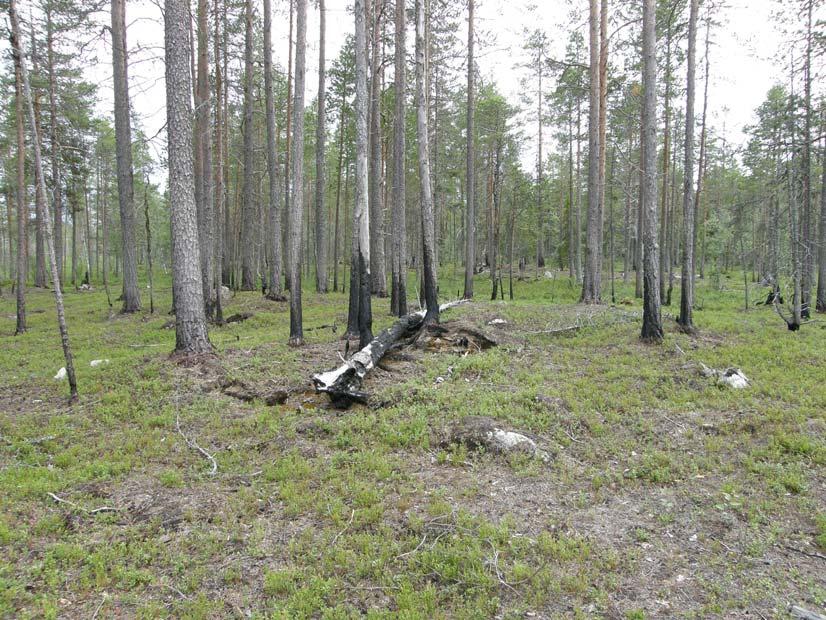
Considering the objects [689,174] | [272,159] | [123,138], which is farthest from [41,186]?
[689,174]

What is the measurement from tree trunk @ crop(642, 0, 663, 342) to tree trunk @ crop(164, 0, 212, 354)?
362 inches

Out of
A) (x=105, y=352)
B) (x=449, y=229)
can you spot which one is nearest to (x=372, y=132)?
(x=105, y=352)

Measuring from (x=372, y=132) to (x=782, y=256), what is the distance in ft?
41.5

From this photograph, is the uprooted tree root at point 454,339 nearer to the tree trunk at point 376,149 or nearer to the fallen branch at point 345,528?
the tree trunk at point 376,149

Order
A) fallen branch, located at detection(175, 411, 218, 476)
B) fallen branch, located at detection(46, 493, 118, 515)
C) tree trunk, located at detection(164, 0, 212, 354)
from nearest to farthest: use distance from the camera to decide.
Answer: fallen branch, located at detection(46, 493, 118, 515) < fallen branch, located at detection(175, 411, 218, 476) < tree trunk, located at detection(164, 0, 212, 354)

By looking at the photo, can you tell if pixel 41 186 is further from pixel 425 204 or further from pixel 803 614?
pixel 803 614

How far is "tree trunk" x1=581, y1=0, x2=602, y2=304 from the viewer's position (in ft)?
48.0

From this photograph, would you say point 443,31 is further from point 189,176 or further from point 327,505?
point 327,505

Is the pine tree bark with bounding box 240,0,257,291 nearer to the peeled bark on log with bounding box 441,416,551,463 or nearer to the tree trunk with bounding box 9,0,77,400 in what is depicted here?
the tree trunk with bounding box 9,0,77,400

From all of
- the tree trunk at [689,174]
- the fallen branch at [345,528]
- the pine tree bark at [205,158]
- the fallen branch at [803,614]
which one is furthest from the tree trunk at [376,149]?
the fallen branch at [803,614]

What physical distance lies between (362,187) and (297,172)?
1.58 metres

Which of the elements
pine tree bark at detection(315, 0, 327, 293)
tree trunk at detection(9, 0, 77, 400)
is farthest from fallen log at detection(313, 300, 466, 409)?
pine tree bark at detection(315, 0, 327, 293)

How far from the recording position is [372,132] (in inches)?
632

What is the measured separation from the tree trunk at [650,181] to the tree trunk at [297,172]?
7.23 m
